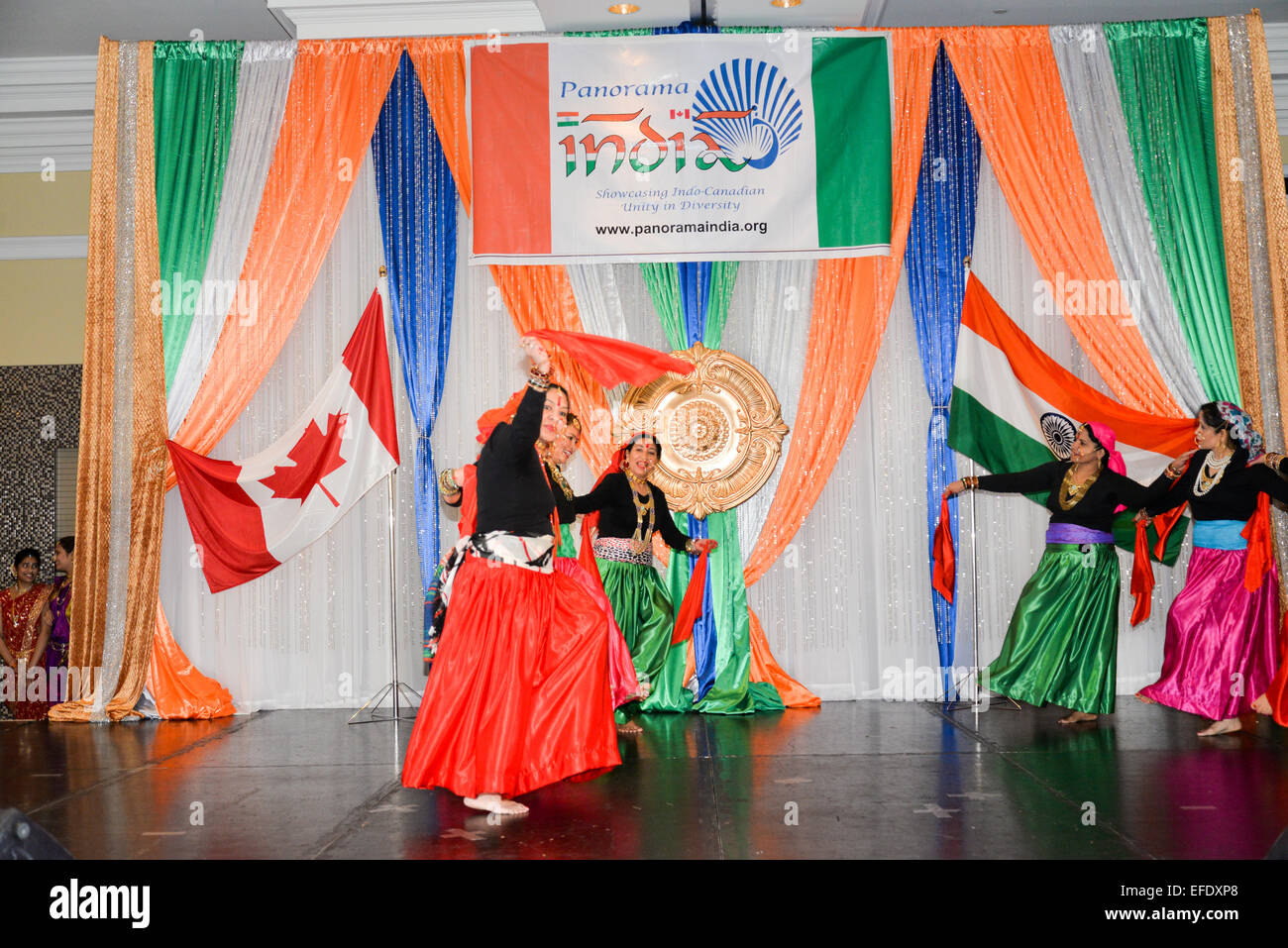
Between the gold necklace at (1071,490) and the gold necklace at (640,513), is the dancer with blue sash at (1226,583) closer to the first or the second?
the gold necklace at (1071,490)

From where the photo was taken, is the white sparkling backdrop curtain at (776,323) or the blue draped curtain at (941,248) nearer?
the blue draped curtain at (941,248)

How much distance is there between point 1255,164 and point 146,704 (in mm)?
6928

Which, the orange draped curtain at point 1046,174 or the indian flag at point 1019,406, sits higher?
the orange draped curtain at point 1046,174

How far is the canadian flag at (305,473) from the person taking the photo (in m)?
6.41

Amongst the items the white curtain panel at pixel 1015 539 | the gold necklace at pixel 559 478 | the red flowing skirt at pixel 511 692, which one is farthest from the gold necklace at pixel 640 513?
the white curtain panel at pixel 1015 539

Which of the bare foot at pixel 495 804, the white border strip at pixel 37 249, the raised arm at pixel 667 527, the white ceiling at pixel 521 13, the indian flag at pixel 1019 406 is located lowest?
the bare foot at pixel 495 804

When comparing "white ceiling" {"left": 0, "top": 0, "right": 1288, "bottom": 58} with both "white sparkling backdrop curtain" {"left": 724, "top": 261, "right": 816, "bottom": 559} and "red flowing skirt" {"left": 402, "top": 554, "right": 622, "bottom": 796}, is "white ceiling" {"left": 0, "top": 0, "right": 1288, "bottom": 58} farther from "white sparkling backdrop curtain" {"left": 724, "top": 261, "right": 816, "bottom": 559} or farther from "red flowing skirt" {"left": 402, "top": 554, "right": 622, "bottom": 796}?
"red flowing skirt" {"left": 402, "top": 554, "right": 622, "bottom": 796}

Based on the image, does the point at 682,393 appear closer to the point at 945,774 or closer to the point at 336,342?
the point at 336,342

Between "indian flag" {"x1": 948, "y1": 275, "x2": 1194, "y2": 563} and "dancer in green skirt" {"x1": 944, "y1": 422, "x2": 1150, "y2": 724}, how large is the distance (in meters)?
0.65

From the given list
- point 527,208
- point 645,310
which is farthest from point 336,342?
point 645,310

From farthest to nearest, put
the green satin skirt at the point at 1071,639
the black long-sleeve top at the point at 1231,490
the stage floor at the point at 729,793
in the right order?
the green satin skirt at the point at 1071,639 → the black long-sleeve top at the point at 1231,490 → the stage floor at the point at 729,793

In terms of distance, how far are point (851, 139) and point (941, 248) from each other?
811 millimetres

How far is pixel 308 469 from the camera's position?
21.1 feet

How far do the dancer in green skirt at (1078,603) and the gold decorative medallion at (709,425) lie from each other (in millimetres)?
1632
